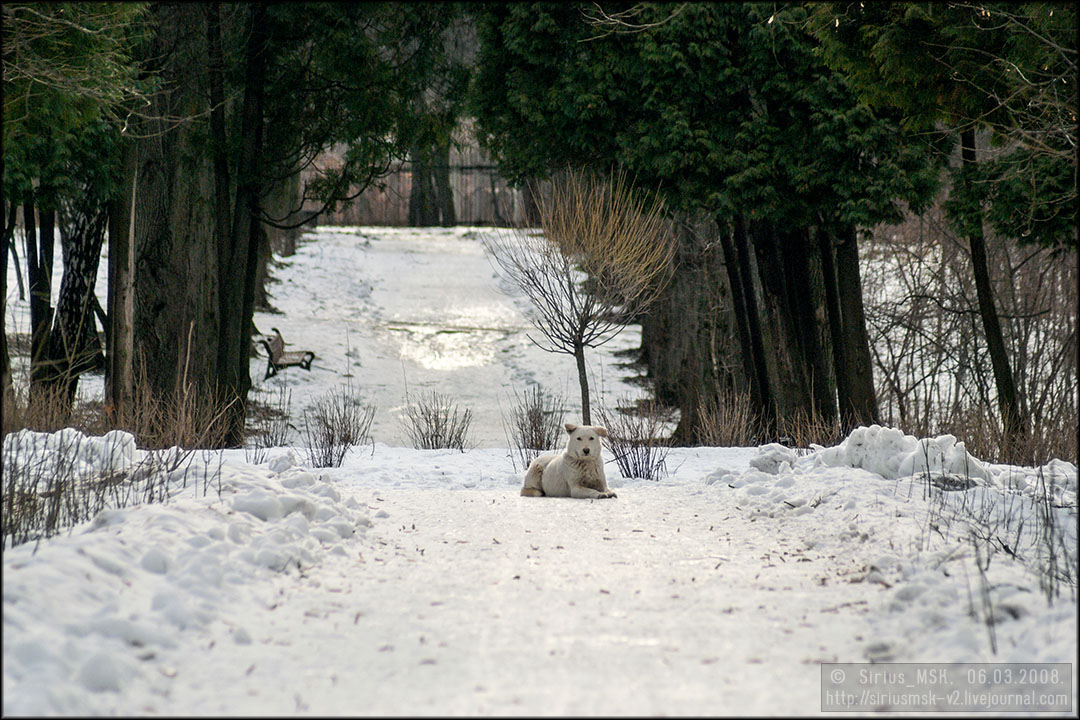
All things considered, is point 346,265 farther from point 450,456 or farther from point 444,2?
point 450,456

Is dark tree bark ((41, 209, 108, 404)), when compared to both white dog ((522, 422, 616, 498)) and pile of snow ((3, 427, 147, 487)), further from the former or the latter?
white dog ((522, 422, 616, 498))

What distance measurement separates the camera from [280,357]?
1989 centimetres

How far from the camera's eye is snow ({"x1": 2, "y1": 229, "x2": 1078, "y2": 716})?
11.1 feet

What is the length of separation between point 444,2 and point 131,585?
38.1ft

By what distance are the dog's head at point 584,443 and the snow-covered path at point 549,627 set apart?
137 cm

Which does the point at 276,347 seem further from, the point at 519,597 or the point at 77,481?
the point at 519,597

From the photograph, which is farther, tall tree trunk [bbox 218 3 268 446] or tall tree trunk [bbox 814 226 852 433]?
tall tree trunk [bbox 218 3 268 446]

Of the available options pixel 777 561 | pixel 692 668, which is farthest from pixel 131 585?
pixel 777 561

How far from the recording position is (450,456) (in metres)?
10.4

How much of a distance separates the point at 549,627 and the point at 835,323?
33.2 feet

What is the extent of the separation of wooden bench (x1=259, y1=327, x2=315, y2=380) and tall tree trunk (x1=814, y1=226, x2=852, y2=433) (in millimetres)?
11628

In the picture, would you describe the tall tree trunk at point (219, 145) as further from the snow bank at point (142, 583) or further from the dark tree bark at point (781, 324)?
the snow bank at point (142, 583)

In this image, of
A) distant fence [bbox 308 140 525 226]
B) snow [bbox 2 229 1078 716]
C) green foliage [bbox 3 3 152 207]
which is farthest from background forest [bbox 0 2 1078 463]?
distant fence [bbox 308 140 525 226]

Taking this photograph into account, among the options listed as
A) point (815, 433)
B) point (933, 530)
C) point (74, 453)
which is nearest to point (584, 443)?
point (933, 530)
